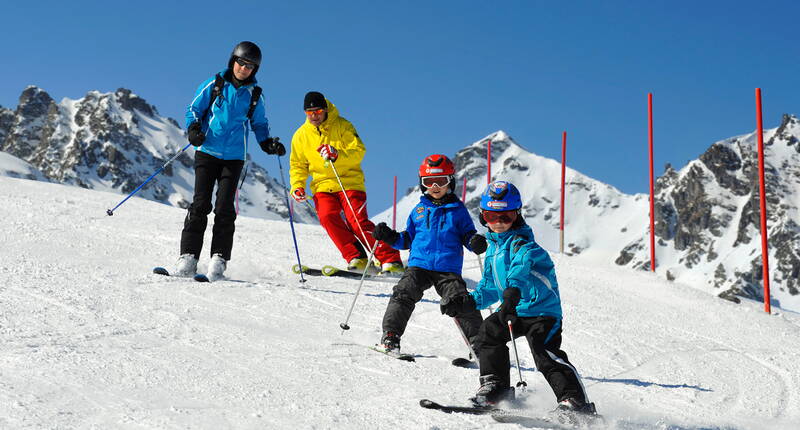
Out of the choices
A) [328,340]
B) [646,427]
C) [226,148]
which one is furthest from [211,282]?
[646,427]

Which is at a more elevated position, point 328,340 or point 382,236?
point 382,236

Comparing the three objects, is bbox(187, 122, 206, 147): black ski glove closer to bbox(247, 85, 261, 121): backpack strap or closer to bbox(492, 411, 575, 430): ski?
bbox(247, 85, 261, 121): backpack strap

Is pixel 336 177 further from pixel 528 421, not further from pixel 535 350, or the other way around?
pixel 528 421

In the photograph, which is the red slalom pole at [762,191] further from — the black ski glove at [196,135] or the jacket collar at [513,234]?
the black ski glove at [196,135]

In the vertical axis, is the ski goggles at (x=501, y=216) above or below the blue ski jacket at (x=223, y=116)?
below

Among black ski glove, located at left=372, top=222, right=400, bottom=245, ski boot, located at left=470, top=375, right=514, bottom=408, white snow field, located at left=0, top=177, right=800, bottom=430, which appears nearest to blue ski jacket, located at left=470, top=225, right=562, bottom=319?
ski boot, located at left=470, top=375, right=514, bottom=408

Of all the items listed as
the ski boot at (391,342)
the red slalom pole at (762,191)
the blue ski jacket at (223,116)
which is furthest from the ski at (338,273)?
the red slalom pole at (762,191)

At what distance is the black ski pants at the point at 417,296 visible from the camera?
466cm

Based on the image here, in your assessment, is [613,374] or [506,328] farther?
[613,374]

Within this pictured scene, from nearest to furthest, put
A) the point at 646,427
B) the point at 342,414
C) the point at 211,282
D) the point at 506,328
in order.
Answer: the point at 342,414 < the point at 646,427 < the point at 506,328 < the point at 211,282

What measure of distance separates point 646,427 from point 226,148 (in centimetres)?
428

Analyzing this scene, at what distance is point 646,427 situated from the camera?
3.59m

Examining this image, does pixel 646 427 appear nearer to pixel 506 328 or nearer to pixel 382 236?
pixel 506 328

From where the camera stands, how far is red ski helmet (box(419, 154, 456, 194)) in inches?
197
